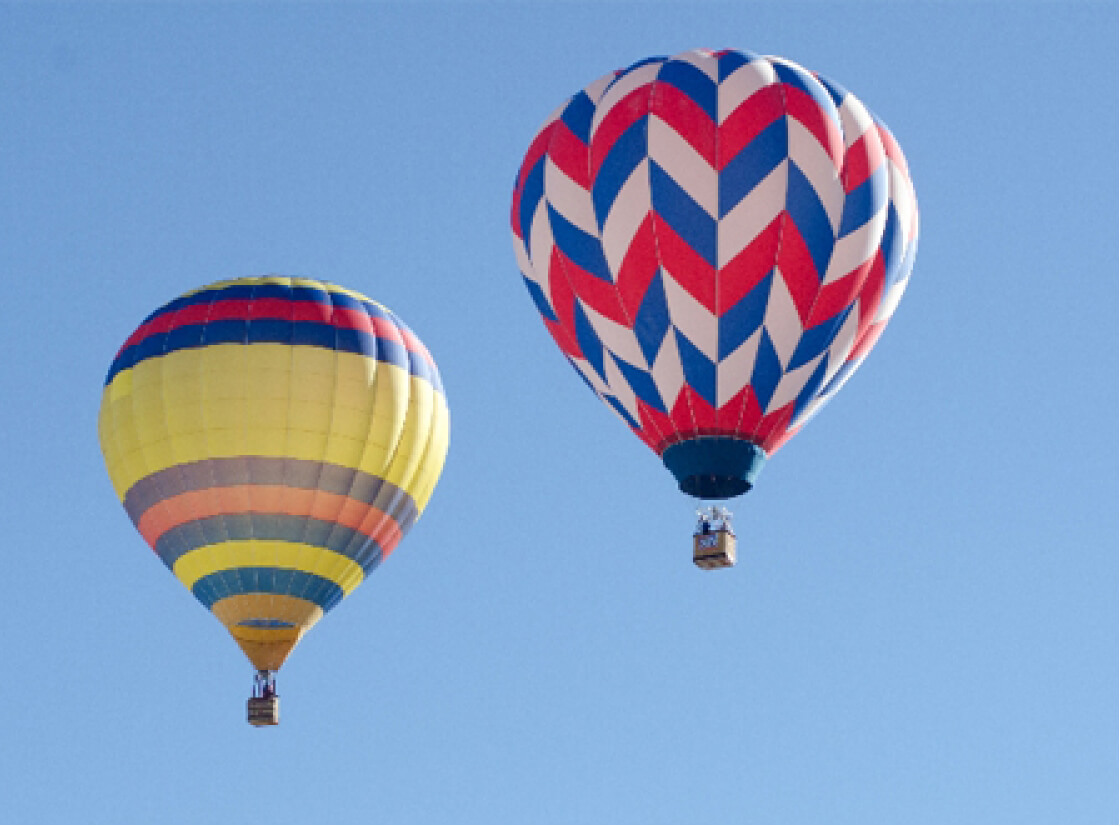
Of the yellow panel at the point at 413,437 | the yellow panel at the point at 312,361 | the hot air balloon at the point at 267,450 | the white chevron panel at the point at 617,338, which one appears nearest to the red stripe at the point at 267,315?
the hot air balloon at the point at 267,450

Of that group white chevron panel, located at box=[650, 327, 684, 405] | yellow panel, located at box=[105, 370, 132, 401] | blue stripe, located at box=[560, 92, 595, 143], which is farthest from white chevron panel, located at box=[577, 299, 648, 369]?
yellow panel, located at box=[105, 370, 132, 401]

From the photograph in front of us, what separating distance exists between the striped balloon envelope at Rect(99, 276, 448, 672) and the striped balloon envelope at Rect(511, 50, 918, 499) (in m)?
3.76

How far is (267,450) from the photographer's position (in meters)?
35.0

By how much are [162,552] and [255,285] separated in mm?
3189

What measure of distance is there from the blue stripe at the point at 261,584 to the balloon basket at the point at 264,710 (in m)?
1.18

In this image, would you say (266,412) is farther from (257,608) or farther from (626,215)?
(626,215)

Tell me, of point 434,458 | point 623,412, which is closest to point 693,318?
point 623,412

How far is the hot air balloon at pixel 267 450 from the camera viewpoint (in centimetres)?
3500

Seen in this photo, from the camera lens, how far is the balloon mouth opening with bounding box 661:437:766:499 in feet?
105

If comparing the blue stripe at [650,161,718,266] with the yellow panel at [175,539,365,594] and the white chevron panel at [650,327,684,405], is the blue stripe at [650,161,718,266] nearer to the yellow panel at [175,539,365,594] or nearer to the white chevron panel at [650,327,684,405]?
the white chevron panel at [650,327,684,405]

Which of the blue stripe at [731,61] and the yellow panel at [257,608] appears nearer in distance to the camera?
the blue stripe at [731,61]

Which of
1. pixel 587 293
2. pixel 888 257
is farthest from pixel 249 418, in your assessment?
pixel 888 257

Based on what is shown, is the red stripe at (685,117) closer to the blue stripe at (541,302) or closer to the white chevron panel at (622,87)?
the white chevron panel at (622,87)

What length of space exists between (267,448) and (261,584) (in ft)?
4.95
